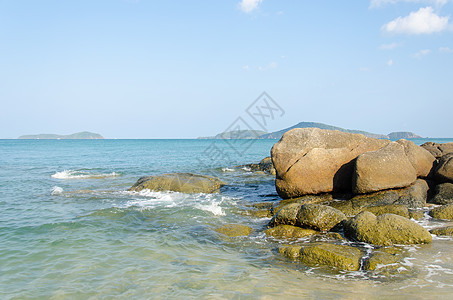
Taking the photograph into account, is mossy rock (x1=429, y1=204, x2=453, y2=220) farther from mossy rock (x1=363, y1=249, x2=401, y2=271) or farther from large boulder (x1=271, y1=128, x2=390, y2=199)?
mossy rock (x1=363, y1=249, x2=401, y2=271)

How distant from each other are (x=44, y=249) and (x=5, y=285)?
2.10m

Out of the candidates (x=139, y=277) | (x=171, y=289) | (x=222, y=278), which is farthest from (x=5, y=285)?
(x=222, y=278)

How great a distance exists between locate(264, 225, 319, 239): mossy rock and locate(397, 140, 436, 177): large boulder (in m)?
6.57

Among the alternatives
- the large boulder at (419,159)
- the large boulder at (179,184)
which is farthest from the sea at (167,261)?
the large boulder at (179,184)

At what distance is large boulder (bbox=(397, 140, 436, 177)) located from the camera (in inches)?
522

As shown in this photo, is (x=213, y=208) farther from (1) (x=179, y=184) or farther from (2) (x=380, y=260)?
(2) (x=380, y=260)

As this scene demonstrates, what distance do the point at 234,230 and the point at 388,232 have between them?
4.44 metres

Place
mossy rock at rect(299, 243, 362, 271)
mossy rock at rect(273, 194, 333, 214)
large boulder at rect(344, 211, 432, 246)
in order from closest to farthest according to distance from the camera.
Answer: mossy rock at rect(299, 243, 362, 271) → large boulder at rect(344, 211, 432, 246) → mossy rock at rect(273, 194, 333, 214)

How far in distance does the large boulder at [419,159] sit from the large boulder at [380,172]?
1.26m

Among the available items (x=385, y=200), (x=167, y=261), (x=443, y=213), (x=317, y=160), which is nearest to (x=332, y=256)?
(x=167, y=261)

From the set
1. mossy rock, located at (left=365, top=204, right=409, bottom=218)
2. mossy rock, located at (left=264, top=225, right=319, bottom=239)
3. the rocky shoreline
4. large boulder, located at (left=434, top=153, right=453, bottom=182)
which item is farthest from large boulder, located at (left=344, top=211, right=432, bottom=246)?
large boulder, located at (left=434, top=153, right=453, bottom=182)

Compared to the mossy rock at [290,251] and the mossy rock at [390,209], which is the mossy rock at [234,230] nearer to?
the mossy rock at [290,251]

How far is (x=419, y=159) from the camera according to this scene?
13336 mm

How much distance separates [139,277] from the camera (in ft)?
23.2
